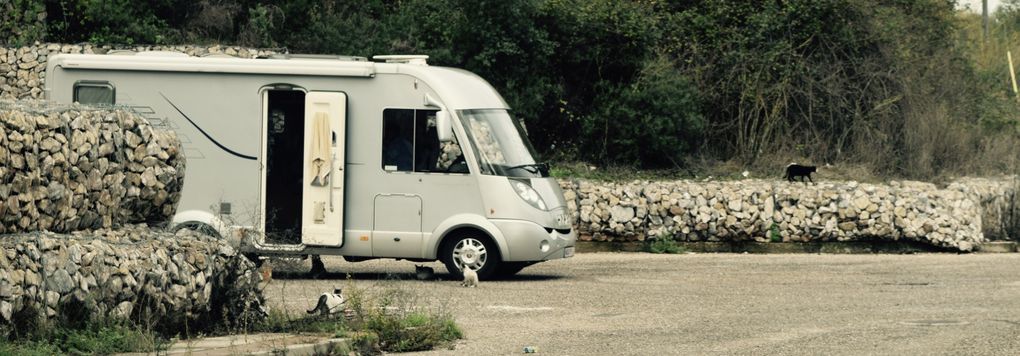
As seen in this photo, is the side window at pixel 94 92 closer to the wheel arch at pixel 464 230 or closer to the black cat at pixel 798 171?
the wheel arch at pixel 464 230

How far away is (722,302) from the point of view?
15.3 m

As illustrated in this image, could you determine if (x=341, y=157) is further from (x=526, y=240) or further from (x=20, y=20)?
(x=20, y=20)

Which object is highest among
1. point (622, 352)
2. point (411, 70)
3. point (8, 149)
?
point (411, 70)

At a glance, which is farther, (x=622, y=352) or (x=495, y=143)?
(x=495, y=143)

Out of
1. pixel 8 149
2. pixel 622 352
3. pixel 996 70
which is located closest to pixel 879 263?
pixel 622 352

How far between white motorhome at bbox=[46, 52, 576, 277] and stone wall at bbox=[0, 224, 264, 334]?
5.37m

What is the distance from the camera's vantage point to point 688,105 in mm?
27594

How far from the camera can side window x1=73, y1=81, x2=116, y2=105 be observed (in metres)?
17.5

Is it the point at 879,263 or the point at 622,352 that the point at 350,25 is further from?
the point at 622,352

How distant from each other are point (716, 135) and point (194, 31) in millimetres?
10158

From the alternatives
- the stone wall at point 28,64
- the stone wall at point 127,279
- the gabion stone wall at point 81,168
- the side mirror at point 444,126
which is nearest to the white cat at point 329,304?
the stone wall at point 127,279

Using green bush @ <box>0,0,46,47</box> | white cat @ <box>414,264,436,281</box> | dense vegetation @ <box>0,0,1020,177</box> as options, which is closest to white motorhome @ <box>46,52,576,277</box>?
white cat @ <box>414,264,436,281</box>

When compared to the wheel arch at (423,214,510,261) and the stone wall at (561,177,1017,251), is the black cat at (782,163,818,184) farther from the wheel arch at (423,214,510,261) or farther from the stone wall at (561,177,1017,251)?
the wheel arch at (423,214,510,261)

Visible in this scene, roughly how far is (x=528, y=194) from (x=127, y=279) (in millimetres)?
7532
